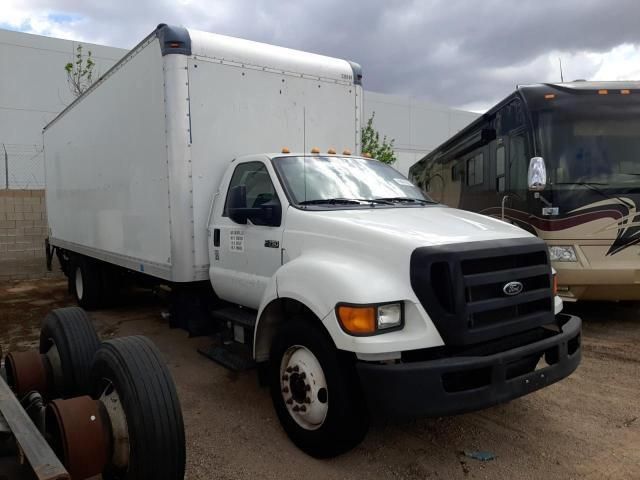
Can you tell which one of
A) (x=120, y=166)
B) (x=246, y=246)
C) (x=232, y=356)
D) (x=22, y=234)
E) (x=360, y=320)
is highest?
(x=120, y=166)

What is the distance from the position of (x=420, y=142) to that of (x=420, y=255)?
29618 mm

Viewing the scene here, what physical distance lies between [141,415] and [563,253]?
5399mm

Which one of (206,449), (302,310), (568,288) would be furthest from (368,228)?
(568,288)

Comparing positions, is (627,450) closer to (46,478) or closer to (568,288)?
(568,288)

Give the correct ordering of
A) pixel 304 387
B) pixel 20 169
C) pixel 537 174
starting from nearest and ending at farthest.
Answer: pixel 304 387 → pixel 537 174 → pixel 20 169

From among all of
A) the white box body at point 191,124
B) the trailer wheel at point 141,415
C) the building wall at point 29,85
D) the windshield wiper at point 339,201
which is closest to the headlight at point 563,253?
the white box body at point 191,124

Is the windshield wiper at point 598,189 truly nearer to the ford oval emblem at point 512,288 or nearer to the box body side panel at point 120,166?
the ford oval emblem at point 512,288

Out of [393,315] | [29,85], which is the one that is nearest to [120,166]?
[393,315]

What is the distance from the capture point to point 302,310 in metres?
3.72

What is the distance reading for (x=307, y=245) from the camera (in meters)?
3.87

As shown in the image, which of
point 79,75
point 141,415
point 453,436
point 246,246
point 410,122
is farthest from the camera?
point 410,122

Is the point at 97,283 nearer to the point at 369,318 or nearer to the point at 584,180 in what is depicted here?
the point at 369,318

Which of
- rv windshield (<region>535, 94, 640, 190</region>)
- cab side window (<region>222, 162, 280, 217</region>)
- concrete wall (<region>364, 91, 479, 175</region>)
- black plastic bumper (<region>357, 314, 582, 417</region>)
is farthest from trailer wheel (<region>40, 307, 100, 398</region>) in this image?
concrete wall (<region>364, 91, 479, 175</region>)

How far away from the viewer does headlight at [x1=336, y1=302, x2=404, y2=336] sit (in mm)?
3037
